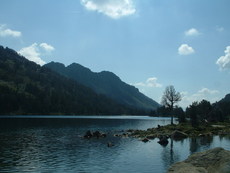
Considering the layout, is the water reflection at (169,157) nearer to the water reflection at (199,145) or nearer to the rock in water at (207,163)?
the water reflection at (199,145)

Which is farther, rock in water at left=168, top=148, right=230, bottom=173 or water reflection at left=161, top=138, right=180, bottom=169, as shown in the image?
water reflection at left=161, top=138, right=180, bottom=169

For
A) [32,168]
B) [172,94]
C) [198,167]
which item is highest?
[172,94]

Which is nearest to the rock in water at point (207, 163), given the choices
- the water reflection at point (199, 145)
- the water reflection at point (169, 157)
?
the water reflection at point (169, 157)

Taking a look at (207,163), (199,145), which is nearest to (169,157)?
(199,145)

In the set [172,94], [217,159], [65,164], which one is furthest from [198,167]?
[172,94]

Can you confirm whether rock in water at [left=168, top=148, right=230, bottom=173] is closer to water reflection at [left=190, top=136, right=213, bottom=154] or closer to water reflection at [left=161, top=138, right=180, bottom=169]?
water reflection at [left=161, top=138, right=180, bottom=169]

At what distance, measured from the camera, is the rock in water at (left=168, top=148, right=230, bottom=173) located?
25.2 metres

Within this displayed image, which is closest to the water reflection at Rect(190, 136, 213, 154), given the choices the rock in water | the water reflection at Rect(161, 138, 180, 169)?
the water reflection at Rect(161, 138, 180, 169)

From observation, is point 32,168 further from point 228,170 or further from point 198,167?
point 228,170

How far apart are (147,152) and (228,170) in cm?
3069

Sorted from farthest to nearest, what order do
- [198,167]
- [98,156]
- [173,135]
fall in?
1. [173,135]
2. [98,156]
3. [198,167]

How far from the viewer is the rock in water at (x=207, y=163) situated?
2519 centimetres

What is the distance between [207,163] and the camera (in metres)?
27.7

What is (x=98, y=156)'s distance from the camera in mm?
48125
